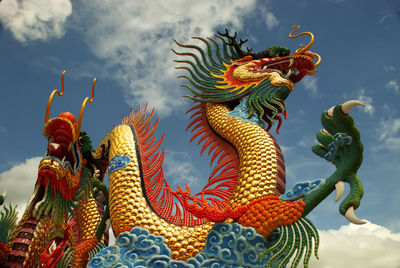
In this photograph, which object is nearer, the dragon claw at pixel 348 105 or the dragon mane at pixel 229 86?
the dragon claw at pixel 348 105

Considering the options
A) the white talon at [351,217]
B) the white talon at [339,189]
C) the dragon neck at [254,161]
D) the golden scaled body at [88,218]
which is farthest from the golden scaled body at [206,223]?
the golden scaled body at [88,218]

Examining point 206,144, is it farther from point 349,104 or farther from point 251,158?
point 349,104

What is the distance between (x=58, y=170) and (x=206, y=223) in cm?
194

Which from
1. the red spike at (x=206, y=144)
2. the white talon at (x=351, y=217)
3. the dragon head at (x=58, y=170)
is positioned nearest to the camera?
the white talon at (x=351, y=217)

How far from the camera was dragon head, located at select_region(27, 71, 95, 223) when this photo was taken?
15.3 ft

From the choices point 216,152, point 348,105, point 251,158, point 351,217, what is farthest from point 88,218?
point 348,105

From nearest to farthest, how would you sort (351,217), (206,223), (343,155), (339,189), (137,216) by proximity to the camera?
(351,217)
(339,189)
(343,155)
(206,223)
(137,216)

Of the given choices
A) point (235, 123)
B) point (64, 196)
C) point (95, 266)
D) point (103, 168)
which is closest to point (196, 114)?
point (235, 123)

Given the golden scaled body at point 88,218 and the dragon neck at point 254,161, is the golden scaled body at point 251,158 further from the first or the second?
the golden scaled body at point 88,218

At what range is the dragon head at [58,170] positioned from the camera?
15.3 ft

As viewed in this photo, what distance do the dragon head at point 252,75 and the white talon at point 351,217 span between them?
2093 millimetres

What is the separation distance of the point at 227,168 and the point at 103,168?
8.32 feet

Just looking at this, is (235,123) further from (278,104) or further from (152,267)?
(152,267)

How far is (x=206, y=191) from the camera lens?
5219 mm
